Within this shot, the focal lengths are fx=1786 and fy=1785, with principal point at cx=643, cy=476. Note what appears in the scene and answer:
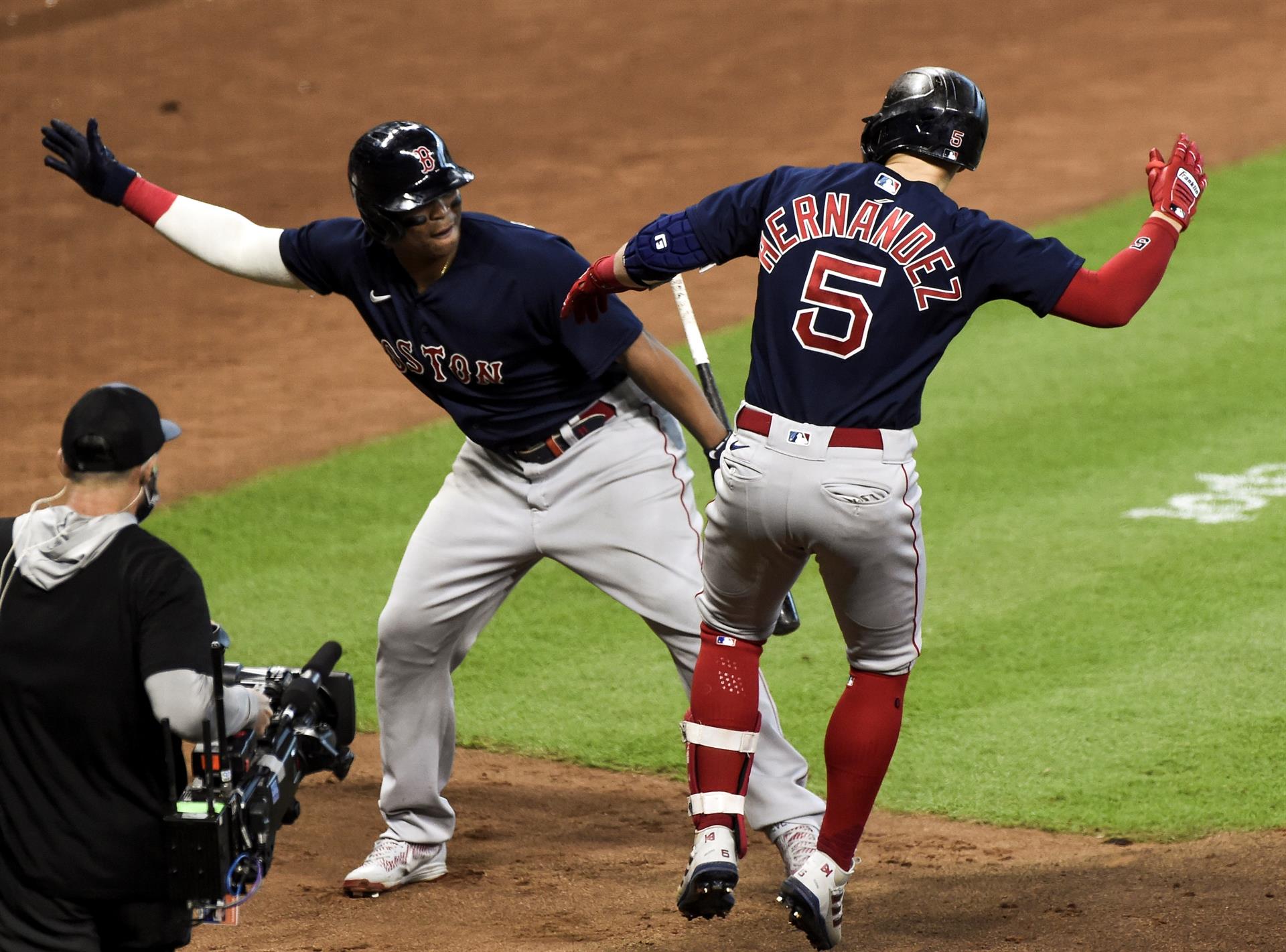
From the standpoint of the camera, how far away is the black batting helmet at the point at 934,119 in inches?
150

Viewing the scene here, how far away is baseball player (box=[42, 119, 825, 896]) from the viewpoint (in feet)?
14.8

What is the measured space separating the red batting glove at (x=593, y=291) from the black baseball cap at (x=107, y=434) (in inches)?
47.6

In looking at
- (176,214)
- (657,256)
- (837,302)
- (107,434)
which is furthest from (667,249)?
(176,214)

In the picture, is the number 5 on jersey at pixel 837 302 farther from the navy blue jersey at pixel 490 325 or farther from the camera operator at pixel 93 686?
the camera operator at pixel 93 686

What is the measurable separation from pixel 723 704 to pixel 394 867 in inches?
48.6

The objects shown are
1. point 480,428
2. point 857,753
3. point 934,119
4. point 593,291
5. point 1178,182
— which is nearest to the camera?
point 934,119

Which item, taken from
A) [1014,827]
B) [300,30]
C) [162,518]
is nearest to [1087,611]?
[1014,827]

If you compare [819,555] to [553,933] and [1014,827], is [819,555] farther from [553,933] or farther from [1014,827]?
[1014,827]

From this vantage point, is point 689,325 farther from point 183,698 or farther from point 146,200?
point 183,698

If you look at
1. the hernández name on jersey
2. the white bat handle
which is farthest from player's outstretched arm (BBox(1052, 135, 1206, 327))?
the white bat handle

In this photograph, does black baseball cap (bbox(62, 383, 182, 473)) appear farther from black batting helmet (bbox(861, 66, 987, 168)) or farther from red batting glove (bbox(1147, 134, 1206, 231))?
red batting glove (bbox(1147, 134, 1206, 231))

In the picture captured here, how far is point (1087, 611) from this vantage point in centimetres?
662

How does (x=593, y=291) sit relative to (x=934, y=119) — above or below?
below

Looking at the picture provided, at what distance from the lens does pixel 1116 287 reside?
3.71m
